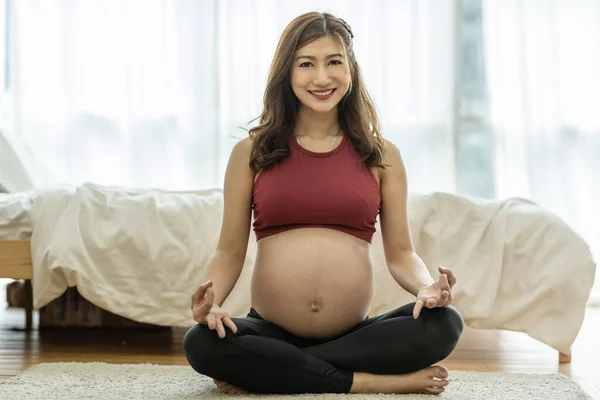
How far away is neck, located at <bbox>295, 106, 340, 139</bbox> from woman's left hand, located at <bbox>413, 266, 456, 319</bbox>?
0.47 metres

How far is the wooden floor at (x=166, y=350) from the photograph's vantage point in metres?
2.40

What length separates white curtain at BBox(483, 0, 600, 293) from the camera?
3.95m

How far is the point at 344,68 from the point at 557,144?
90.5 inches

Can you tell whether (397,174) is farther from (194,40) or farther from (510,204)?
(194,40)

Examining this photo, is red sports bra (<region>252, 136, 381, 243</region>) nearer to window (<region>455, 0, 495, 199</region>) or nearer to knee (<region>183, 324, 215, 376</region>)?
knee (<region>183, 324, 215, 376</region>)

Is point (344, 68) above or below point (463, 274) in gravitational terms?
above

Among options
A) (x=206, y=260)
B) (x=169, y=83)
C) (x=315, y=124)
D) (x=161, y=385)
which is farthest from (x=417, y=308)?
(x=169, y=83)

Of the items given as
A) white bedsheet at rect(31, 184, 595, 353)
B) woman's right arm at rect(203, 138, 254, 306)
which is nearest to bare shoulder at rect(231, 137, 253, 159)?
woman's right arm at rect(203, 138, 254, 306)

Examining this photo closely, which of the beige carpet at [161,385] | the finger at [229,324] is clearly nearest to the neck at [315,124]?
the finger at [229,324]

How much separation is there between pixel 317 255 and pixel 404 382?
1.07ft

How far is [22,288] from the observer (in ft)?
10.9

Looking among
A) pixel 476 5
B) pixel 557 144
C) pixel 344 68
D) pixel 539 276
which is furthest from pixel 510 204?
pixel 476 5

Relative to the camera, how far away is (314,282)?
183 cm

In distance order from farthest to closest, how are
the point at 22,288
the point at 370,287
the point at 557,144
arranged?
the point at 557,144
the point at 22,288
the point at 370,287
